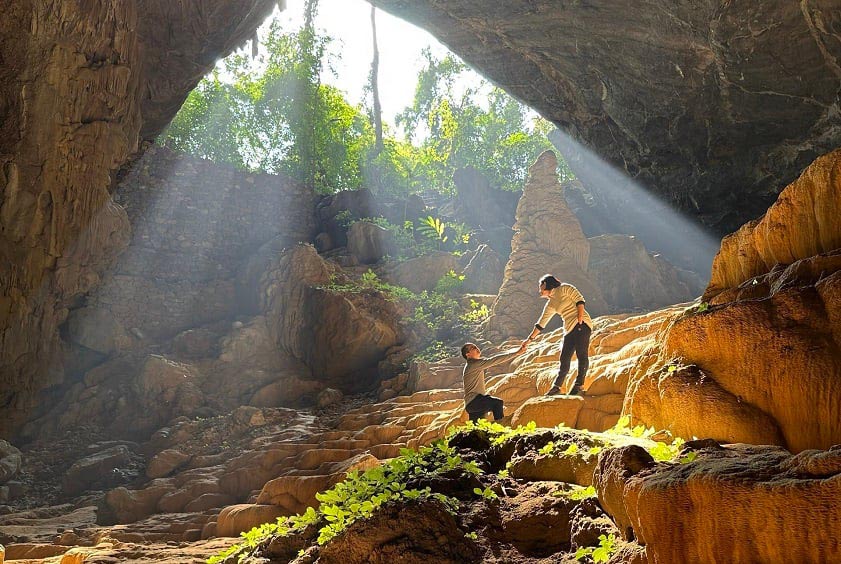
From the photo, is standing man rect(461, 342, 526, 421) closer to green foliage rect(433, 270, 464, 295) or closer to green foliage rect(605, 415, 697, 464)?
green foliage rect(605, 415, 697, 464)

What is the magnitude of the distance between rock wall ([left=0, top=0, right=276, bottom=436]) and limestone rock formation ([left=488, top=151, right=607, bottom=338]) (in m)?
9.25

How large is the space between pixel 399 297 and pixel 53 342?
987cm

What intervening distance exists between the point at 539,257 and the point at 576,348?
8457 mm

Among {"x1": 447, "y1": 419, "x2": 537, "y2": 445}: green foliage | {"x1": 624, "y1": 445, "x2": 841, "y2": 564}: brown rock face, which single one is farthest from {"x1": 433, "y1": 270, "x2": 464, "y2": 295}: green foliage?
{"x1": 624, "y1": 445, "x2": 841, "y2": 564}: brown rock face

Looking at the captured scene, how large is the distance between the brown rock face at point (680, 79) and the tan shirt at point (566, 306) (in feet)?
21.5

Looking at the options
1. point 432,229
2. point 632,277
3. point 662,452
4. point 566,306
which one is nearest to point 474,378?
point 566,306

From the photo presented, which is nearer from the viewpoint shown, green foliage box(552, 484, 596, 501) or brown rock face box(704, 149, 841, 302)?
green foliage box(552, 484, 596, 501)

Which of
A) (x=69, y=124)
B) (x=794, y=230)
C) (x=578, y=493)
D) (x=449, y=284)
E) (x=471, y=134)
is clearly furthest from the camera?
(x=471, y=134)

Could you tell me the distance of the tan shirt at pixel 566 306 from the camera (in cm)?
903

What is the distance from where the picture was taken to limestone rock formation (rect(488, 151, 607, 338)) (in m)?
17.0

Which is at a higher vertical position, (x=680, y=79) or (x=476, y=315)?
(x=680, y=79)

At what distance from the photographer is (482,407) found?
9.03 metres

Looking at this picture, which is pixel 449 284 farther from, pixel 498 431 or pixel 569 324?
pixel 498 431

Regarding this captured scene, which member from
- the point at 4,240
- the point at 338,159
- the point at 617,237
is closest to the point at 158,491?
the point at 4,240
